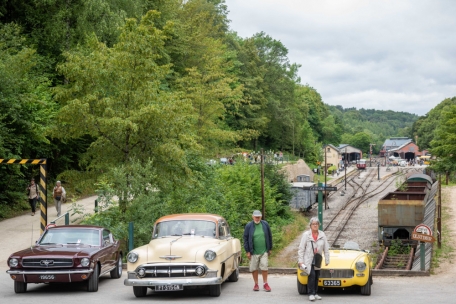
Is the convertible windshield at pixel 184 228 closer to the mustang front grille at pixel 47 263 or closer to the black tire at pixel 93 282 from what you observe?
the black tire at pixel 93 282

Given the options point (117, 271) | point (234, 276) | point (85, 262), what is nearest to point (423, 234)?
point (234, 276)

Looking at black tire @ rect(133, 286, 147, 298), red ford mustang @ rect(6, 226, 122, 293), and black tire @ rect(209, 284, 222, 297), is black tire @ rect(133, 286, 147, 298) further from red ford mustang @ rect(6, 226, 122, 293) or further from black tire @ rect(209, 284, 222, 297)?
black tire @ rect(209, 284, 222, 297)

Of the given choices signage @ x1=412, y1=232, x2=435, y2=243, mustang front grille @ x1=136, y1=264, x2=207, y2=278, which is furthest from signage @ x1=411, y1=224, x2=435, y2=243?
mustang front grille @ x1=136, y1=264, x2=207, y2=278

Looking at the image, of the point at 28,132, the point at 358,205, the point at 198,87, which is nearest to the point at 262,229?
the point at 28,132

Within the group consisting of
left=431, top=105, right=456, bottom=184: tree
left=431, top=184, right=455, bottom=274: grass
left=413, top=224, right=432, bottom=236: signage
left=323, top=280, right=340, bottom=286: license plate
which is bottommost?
left=431, top=184, right=455, bottom=274: grass

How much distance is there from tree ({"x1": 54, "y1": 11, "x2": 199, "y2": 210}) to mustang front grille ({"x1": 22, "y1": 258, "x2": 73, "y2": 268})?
10.5 meters

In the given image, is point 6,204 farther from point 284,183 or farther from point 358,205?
point 358,205

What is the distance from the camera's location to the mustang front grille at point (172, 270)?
13.1 metres

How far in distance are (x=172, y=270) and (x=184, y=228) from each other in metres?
1.79

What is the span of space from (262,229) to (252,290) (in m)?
1.51

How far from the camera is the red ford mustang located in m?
13.9

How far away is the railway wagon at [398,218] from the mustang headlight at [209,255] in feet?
78.1

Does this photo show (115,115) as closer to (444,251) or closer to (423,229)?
(423,229)

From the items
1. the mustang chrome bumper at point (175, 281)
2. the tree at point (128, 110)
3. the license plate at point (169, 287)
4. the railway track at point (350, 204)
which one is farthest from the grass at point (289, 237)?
the license plate at point (169, 287)
